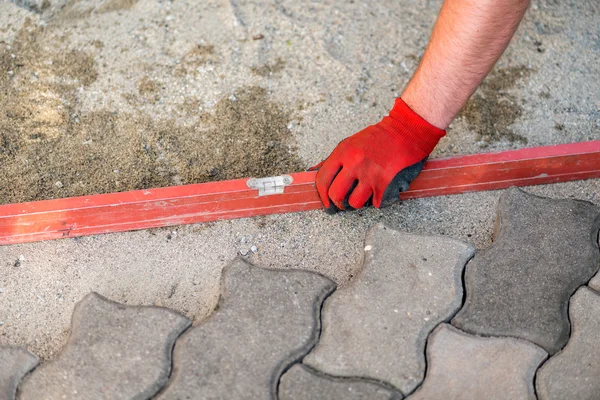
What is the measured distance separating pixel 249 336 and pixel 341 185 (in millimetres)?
622

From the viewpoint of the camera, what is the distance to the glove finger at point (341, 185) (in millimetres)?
2133

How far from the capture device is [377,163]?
85.2 inches

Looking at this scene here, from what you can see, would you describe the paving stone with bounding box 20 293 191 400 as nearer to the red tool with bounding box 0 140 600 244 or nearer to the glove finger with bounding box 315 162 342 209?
the red tool with bounding box 0 140 600 244

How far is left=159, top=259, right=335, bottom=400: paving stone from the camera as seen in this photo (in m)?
1.76

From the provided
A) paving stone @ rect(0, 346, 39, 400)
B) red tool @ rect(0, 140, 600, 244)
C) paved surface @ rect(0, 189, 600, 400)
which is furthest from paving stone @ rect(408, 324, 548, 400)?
paving stone @ rect(0, 346, 39, 400)

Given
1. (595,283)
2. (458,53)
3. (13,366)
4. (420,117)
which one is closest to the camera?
(13,366)

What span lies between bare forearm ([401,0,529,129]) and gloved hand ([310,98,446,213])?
0.23ft

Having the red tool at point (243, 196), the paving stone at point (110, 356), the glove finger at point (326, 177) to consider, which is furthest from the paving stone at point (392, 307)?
the paving stone at point (110, 356)

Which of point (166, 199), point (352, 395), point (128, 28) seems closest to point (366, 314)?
point (352, 395)

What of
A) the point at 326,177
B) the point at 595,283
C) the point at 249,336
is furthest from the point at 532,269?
the point at 249,336

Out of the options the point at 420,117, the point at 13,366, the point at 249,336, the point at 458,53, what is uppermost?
the point at 458,53

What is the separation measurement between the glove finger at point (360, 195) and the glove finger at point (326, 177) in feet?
0.29

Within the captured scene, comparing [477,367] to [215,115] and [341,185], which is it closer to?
[341,185]

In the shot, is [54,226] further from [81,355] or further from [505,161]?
[505,161]
